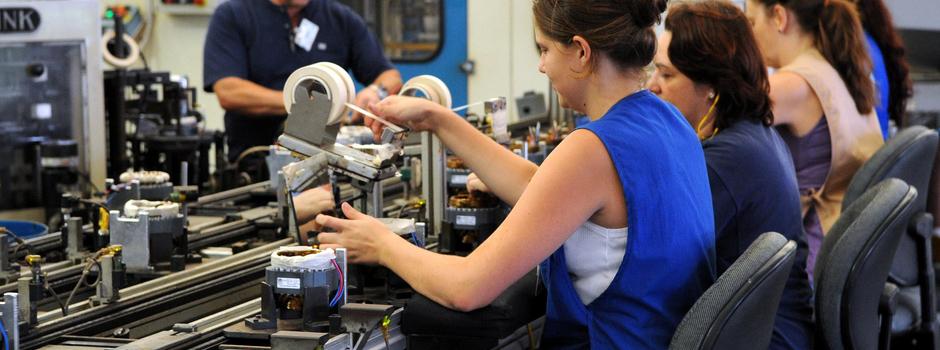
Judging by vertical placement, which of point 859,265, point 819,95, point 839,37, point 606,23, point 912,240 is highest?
point 606,23

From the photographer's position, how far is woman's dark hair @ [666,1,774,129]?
2277 millimetres

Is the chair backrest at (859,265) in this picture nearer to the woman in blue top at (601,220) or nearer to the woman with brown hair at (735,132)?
the woman with brown hair at (735,132)

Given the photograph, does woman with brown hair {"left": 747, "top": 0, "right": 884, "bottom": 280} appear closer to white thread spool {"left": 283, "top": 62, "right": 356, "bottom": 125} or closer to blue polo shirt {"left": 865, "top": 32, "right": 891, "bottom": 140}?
blue polo shirt {"left": 865, "top": 32, "right": 891, "bottom": 140}

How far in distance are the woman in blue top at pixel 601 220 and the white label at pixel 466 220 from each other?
0.41 m

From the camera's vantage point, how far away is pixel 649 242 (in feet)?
5.66

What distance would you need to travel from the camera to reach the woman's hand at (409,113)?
7.05ft

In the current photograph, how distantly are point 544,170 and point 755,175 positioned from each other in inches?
25.7

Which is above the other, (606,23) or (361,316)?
(606,23)

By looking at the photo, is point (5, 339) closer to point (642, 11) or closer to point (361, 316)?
point (361, 316)

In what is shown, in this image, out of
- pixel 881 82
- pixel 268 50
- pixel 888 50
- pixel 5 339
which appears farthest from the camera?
pixel 268 50

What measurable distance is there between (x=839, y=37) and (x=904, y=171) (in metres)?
0.42

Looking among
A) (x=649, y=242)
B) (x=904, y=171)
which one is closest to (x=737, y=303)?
(x=649, y=242)

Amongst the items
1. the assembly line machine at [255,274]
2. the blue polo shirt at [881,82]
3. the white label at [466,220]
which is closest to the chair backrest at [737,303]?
the assembly line machine at [255,274]

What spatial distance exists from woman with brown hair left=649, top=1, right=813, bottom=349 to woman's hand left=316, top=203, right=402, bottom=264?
68cm
